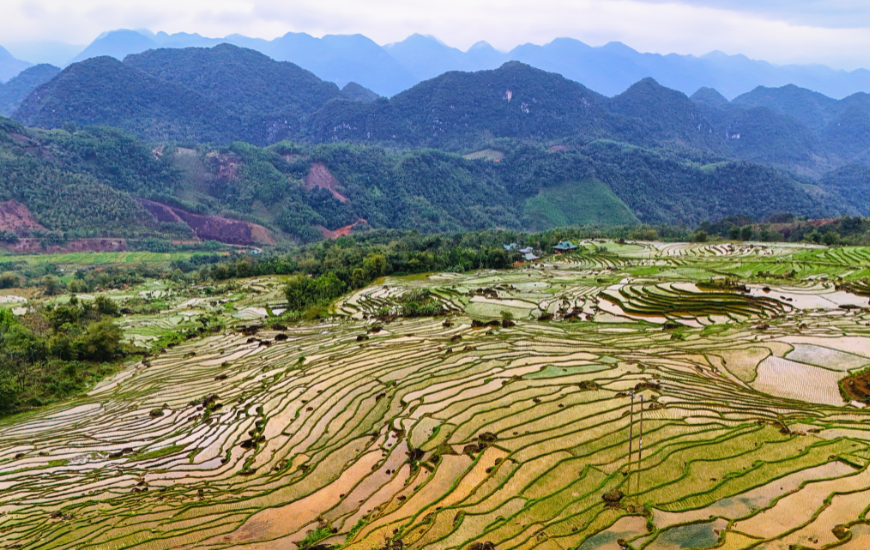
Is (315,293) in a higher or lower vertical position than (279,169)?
lower

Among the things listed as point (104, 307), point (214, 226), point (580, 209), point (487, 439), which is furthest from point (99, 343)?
point (580, 209)

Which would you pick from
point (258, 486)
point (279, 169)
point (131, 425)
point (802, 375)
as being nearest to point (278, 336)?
point (131, 425)

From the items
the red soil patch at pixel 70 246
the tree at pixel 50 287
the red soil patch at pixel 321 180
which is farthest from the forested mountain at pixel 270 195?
the tree at pixel 50 287

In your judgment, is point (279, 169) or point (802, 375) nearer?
point (802, 375)

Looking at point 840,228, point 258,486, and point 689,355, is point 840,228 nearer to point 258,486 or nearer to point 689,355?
point 689,355

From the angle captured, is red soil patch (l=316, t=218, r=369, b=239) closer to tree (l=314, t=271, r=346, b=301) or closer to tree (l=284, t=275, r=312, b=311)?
tree (l=314, t=271, r=346, b=301)
